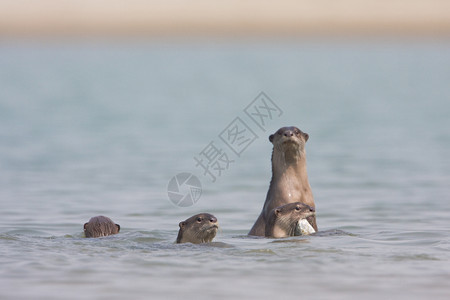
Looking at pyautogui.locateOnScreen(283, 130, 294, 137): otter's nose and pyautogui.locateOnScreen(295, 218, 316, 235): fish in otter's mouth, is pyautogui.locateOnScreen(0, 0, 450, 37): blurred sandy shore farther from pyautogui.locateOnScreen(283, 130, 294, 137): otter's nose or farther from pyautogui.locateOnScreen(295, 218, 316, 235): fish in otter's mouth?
pyautogui.locateOnScreen(295, 218, 316, 235): fish in otter's mouth

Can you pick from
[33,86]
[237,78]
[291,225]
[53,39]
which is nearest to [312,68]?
[237,78]

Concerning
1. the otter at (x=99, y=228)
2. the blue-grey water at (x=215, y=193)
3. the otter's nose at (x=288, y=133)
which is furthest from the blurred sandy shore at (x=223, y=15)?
the otter at (x=99, y=228)

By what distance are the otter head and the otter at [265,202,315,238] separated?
3.68ft

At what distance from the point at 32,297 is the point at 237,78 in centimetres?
5166

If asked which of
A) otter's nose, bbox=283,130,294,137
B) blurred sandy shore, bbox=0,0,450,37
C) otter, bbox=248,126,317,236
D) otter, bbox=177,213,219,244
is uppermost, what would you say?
blurred sandy shore, bbox=0,0,450,37

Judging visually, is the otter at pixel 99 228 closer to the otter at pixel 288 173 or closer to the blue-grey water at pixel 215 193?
the blue-grey water at pixel 215 193

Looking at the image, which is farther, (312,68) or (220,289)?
(312,68)

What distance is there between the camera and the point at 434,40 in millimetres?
104438

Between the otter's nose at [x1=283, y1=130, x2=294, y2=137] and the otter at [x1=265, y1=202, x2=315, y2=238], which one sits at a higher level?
the otter's nose at [x1=283, y1=130, x2=294, y2=137]

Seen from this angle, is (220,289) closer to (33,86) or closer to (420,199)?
(420,199)

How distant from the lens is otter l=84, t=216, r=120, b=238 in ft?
42.0

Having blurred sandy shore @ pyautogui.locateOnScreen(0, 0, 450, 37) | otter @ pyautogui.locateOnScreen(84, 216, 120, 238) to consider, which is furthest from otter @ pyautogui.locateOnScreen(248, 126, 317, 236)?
blurred sandy shore @ pyautogui.locateOnScreen(0, 0, 450, 37)

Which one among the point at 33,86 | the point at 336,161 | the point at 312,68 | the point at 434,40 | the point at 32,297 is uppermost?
the point at 434,40

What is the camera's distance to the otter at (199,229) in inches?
479
